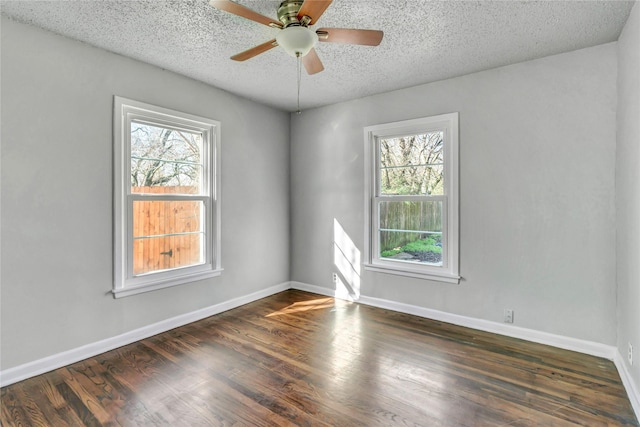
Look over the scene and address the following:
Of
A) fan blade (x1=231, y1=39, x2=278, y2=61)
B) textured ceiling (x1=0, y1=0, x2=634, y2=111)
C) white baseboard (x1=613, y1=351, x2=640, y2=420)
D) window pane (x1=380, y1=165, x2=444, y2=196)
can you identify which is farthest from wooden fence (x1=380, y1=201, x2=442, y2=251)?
fan blade (x1=231, y1=39, x2=278, y2=61)

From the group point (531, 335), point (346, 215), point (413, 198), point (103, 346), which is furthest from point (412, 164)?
point (103, 346)

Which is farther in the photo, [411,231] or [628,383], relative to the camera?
[411,231]

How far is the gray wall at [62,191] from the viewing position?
2270mm

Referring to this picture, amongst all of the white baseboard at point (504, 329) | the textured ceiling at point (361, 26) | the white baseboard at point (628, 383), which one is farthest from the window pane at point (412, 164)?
the white baseboard at point (628, 383)

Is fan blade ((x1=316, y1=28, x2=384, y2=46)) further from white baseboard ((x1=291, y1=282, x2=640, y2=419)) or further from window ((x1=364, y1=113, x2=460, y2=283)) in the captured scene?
white baseboard ((x1=291, y1=282, x2=640, y2=419))

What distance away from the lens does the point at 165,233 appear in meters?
3.24

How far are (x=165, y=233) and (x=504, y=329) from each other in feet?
11.2

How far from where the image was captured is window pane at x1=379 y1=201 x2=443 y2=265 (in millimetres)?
3498

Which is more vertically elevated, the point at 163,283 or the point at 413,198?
the point at 413,198

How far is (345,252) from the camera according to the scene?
414 cm

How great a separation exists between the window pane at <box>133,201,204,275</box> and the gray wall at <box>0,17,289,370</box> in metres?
0.26

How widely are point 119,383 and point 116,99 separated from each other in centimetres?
226

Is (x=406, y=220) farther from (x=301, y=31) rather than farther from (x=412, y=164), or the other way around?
(x=301, y=31)

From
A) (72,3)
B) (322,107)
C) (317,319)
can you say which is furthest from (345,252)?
(72,3)
